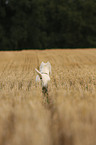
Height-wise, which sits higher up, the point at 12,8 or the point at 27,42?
the point at 12,8

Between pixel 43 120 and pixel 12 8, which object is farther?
pixel 12 8

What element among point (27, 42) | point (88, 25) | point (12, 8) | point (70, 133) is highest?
point (12, 8)

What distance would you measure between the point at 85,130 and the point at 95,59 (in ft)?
31.8

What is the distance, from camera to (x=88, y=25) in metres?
32.9

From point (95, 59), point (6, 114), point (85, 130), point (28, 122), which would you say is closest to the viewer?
point (85, 130)

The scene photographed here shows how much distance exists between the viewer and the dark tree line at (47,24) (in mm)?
28797

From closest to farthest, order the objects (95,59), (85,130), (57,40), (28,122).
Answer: (85,130)
(28,122)
(95,59)
(57,40)

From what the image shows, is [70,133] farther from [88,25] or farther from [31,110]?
[88,25]

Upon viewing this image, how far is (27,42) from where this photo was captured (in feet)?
98.1

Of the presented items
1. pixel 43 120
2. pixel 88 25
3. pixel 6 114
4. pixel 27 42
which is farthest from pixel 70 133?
pixel 88 25

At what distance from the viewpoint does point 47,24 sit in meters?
32.8

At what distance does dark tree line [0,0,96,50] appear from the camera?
94.5 ft

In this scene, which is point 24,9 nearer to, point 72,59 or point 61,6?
point 61,6

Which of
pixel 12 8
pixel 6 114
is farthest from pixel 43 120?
pixel 12 8
